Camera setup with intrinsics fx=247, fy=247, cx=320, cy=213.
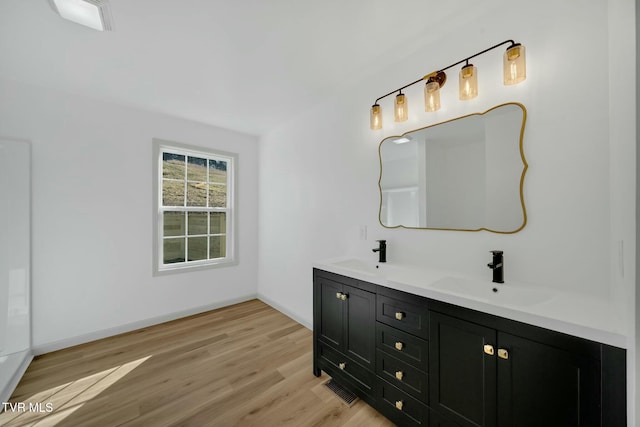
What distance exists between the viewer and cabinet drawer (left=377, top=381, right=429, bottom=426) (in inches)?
54.4

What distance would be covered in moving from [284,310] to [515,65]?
3.30 metres

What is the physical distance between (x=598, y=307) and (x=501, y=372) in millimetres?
504

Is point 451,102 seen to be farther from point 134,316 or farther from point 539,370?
point 134,316

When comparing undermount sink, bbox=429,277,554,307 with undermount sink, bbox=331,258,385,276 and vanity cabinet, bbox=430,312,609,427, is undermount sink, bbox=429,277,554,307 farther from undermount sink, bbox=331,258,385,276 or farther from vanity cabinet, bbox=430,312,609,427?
undermount sink, bbox=331,258,385,276

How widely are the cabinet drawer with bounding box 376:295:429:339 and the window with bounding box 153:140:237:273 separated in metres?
2.74

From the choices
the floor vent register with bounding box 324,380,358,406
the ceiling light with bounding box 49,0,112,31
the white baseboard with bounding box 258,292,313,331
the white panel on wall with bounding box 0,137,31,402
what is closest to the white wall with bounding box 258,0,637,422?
the floor vent register with bounding box 324,380,358,406

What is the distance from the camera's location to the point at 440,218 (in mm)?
1750

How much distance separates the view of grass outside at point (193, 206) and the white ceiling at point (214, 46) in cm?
96

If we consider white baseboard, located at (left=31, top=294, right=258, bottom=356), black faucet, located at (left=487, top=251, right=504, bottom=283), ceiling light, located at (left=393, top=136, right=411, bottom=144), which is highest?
ceiling light, located at (left=393, top=136, right=411, bottom=144)

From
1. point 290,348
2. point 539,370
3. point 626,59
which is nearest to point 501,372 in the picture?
point 539,370

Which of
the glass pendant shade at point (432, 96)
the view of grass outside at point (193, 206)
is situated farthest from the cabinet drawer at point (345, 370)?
the view of grass outside at point (193, 206)

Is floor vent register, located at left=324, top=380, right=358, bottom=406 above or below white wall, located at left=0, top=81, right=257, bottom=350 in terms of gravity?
below

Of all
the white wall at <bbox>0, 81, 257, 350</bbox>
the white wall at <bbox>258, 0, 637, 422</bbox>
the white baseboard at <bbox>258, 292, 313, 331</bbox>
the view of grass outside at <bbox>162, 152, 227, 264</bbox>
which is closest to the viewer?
the white wall at <bbox>258, 0, 637, 422</bbox>

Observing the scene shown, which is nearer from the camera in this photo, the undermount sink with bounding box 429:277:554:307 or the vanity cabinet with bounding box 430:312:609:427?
the vanity cabinet with bounding box 430:312:609:427
